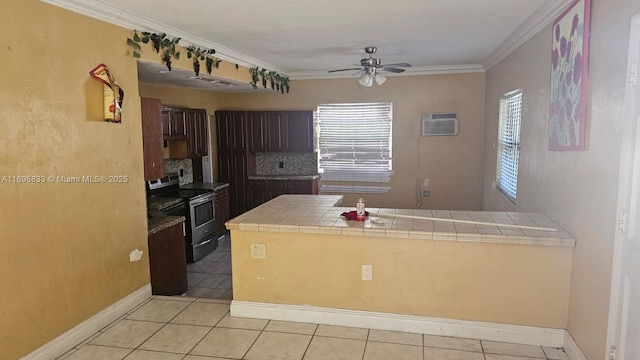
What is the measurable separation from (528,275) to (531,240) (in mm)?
261

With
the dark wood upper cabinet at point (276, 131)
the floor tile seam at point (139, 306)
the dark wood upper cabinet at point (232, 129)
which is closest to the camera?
the floor tile seam at point (139, 306)

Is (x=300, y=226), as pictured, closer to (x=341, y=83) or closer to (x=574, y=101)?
(x=574, y=101)

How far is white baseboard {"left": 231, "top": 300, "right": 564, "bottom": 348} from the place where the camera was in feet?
9.05

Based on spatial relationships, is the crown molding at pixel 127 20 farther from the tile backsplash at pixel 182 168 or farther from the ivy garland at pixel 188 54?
the tile backsplash at pixel 182 168

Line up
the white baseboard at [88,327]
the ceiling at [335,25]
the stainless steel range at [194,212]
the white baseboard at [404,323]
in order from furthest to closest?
the stainless steel range at [194,212], the ceiling at [335,25], the white baseboard at [404,323], the white baseboard at [88,327]

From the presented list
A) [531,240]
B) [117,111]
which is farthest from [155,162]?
[531,240]

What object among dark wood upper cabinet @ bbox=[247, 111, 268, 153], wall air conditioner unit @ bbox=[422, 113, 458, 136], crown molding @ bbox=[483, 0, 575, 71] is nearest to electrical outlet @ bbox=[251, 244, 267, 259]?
crown molding @ bbox=[483, 0, 575, 71]

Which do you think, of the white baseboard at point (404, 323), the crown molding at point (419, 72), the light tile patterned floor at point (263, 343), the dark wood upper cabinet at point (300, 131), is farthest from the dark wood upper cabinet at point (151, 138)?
the crown molding at point (419, 72)

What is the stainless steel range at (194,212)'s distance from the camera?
526cm

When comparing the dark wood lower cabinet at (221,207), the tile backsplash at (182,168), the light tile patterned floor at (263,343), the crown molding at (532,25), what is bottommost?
the light tile patterned floor at (263,343)

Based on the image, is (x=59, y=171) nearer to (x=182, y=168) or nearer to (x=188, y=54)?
(x=188, y=54)

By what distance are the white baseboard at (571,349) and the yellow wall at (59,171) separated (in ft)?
10.6

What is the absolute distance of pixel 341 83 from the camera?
21.3 ft

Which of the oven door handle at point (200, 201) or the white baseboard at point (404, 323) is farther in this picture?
the oven door handle at point (200, 201)
